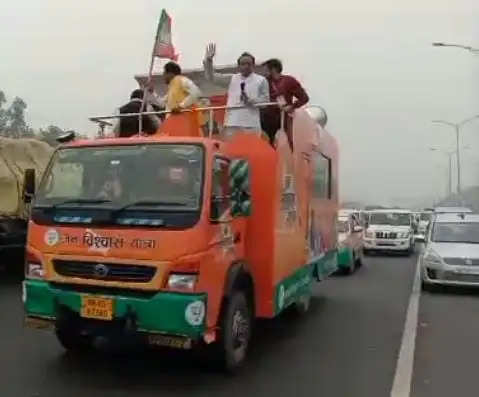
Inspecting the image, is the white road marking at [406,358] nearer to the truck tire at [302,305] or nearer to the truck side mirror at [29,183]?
the truck tire at [302,305]

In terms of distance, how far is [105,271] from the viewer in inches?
221

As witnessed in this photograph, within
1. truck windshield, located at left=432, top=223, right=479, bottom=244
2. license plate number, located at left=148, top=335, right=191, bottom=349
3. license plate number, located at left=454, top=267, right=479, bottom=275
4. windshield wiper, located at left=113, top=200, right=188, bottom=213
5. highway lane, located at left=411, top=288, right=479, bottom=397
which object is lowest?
highway lane, located at left=411, top=288, right=479, bottom=397

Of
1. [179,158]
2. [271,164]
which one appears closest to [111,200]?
[179,158]

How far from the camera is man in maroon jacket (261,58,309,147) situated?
23.6ft

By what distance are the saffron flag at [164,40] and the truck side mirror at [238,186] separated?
272 cm

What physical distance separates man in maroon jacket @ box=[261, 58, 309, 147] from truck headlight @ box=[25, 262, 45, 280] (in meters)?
2.82

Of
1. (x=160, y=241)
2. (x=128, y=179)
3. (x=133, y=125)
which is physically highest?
(x=133, y=125)

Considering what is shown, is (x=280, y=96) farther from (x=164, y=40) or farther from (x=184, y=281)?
(x=184, y=281)

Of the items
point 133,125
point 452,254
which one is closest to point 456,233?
point 452,254

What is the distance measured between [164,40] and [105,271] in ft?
12.5

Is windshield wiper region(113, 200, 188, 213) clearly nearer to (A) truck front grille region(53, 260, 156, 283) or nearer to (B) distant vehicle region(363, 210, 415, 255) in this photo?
(A) truck front grille region(53, 260, 156, 283)

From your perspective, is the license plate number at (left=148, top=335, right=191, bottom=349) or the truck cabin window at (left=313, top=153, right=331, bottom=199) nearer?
the license plate number at (left=148, top=335, right=191, bottom=349)

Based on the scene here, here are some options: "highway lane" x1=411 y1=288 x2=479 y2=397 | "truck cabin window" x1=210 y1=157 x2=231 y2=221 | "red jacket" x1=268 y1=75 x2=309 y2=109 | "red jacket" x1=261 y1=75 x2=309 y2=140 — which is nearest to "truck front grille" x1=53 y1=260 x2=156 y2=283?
"truck cabin window" x1=210 y1=157 x2=231 y2=221

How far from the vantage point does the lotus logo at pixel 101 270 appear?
18.4 feet
